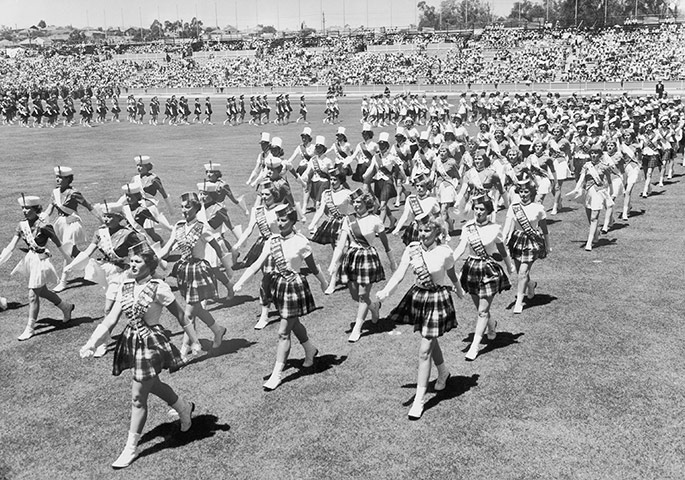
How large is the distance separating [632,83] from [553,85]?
6.16 metres

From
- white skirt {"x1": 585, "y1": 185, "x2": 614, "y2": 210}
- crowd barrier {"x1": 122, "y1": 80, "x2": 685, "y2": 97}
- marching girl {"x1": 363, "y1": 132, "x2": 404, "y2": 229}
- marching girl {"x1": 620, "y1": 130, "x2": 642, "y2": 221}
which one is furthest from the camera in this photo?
crowd barrier {"x1": 122, "y1": 80, "x2": 685, "y2": 97}

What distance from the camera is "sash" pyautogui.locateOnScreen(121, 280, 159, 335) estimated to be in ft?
20.6

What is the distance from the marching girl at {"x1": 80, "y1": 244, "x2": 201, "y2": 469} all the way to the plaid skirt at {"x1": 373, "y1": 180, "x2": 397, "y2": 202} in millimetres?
8850

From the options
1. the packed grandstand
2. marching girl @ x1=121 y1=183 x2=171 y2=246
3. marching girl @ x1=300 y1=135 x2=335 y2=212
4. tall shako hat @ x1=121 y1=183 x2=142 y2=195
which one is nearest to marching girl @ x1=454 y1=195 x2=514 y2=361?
marching girl @ x1=121 y1=183 x2=171 y2=246

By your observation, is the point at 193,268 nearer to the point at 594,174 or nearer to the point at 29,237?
the point at 29,237

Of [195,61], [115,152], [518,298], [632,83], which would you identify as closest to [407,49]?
[195,61]

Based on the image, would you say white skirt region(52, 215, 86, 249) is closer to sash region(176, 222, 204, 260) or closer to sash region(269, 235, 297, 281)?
sash region(176, 222, 204, 260)

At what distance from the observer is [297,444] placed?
6750mm

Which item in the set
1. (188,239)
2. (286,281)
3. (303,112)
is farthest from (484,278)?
(303,112)

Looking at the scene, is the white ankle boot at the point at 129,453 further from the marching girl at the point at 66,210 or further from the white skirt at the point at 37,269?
the marching girl at the point at 66,210

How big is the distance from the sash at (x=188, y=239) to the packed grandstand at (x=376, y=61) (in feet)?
174

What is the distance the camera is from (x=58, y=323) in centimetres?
1033

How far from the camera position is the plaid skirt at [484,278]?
8.38m

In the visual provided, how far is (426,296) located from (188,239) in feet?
10.9
